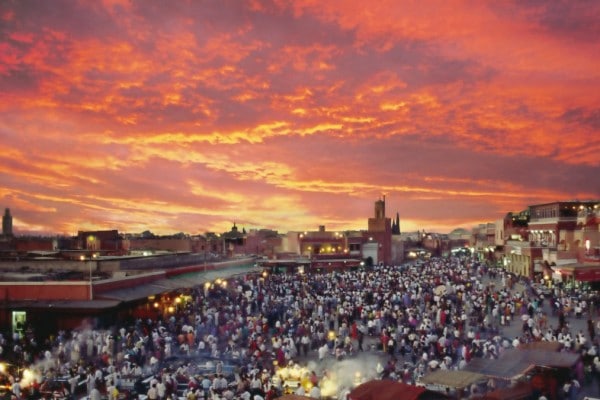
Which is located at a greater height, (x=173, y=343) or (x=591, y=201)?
(x=591, y=201)

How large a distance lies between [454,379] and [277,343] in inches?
382

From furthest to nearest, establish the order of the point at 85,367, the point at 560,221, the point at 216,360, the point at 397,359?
the point at 560,221
the point at 397,359
the point at 216,360
the point at 85,367

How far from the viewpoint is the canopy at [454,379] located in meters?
14.5

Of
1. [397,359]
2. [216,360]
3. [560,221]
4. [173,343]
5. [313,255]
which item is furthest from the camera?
[313,255]

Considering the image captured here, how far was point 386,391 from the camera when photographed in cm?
1351

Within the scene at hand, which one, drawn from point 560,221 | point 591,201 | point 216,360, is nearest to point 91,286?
point 216,360

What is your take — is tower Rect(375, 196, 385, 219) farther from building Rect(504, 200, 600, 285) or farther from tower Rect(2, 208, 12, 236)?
tower Rect(2, 208, 12, 236)

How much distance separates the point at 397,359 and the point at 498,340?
3974 mm

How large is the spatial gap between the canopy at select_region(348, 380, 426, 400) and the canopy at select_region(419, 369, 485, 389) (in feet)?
4.68

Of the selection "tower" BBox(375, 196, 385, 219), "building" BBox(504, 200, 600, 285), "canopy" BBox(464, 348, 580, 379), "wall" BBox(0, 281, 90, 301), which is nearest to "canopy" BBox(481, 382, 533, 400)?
"canopy" BBox(464, 348, 580, 379)

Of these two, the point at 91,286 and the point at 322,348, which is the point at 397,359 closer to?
the point at 322,348

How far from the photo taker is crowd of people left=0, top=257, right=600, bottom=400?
687 inches

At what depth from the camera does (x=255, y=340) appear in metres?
23.9

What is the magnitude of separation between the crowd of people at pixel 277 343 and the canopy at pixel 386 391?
2.65m
